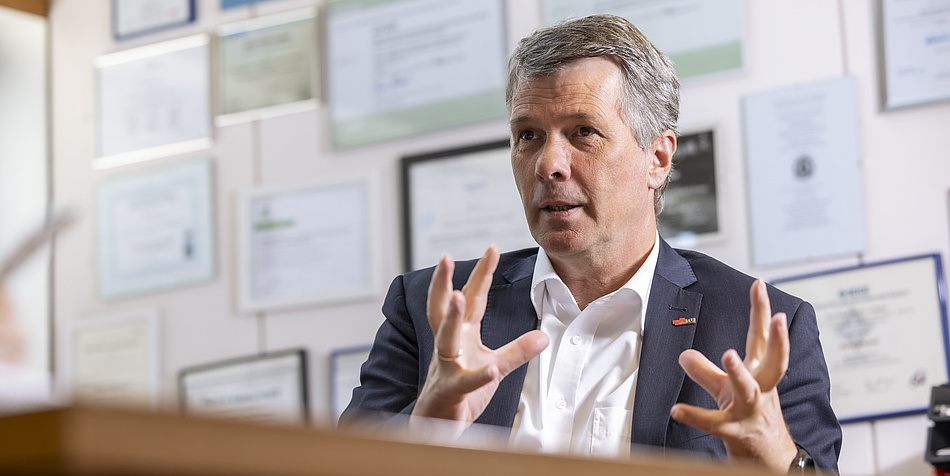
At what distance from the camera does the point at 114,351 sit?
3338 mm

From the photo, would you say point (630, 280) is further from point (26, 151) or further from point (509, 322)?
point (26, 151)

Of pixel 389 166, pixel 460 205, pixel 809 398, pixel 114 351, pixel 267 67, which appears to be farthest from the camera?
pixel 114 351

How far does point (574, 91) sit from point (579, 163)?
117 mm

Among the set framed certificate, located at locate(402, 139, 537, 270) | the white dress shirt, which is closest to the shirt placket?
the white dress shirt

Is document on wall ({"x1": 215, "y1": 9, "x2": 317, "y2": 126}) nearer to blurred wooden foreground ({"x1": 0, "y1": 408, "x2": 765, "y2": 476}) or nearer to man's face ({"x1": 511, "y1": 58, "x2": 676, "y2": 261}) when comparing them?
man's face ({"x1": 511, "y1": 58, "x2": 676, "y2": 261})

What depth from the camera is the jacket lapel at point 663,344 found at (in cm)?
141

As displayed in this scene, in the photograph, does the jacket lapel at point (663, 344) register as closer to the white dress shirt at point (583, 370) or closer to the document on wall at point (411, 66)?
the white dress shirt at point (583, 370)

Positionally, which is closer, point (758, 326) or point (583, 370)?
point (758, 326)

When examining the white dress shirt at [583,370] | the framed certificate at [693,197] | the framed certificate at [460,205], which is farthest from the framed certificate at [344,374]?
the white dress shirt at [583,370]

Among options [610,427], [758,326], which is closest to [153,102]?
[610,427]

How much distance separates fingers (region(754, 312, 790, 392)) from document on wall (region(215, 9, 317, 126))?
2.28 metres

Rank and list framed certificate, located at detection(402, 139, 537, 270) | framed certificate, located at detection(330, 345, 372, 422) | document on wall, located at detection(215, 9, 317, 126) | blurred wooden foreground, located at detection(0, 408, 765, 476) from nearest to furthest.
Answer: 1. blurred wooden foreground, located at detection(0, 408, 765, 476)
2. framed certificate, located at detection(402, 139, 537, 270)
3. framed certificate, located at detection(330, 345, 372, 422)
4. document on wall, located at detection(215, 9, 317, 126)

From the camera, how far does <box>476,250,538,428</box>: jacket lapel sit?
1488mm

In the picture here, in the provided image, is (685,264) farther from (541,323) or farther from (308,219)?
(308,219)
